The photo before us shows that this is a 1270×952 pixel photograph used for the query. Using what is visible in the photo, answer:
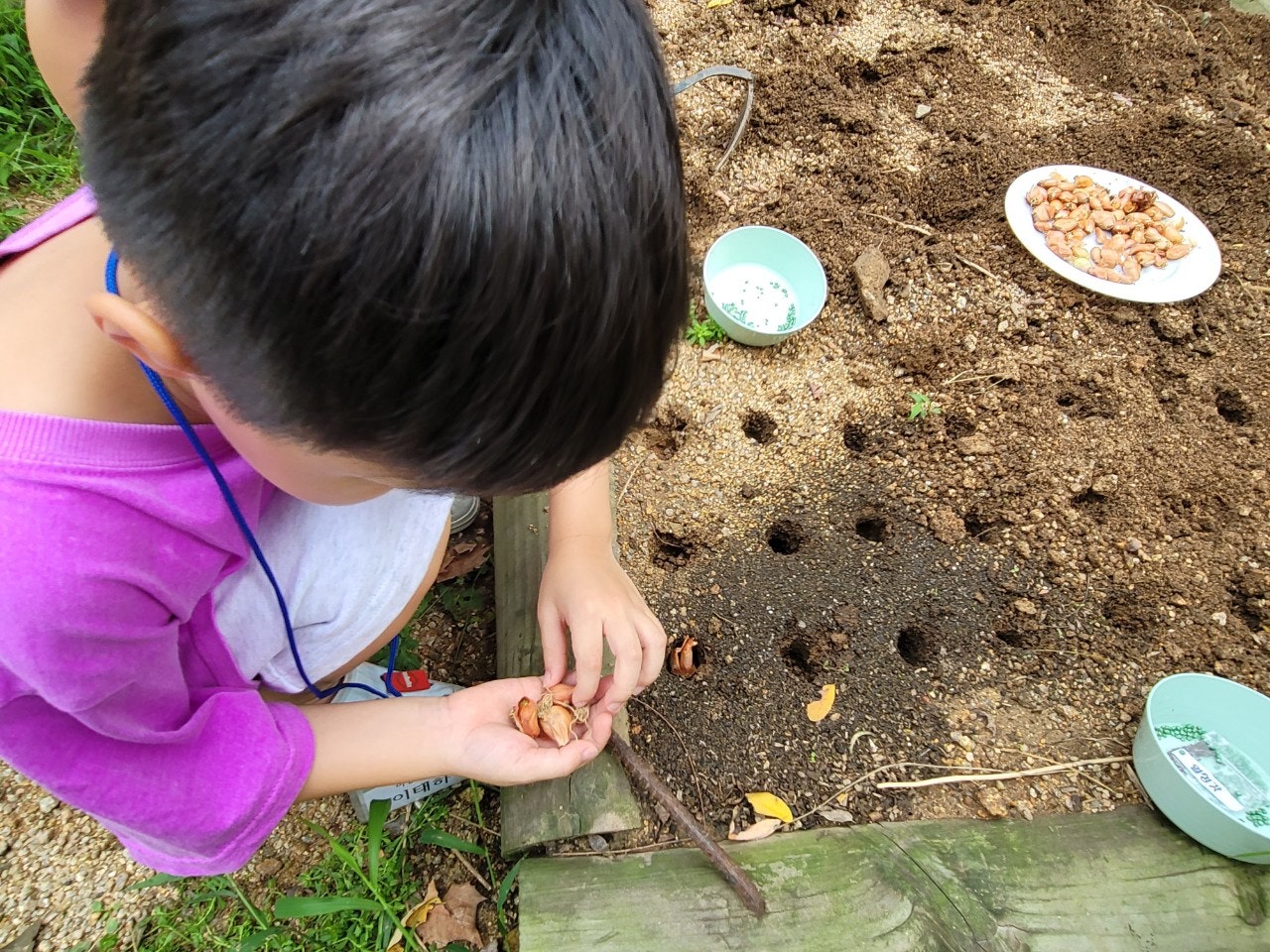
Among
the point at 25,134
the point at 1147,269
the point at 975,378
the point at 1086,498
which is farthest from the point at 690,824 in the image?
→ the point at 25,134

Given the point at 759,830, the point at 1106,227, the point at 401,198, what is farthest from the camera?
the point at 1106,227

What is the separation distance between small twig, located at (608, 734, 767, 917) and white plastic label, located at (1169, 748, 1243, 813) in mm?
1015

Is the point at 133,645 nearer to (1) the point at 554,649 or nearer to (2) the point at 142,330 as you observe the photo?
(2) the point at 142,330

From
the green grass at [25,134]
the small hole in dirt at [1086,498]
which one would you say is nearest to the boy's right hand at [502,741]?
the small hole in dirt at [1086,498]

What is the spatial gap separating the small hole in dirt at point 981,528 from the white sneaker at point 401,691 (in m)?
1.36

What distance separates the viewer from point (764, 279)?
247 cm

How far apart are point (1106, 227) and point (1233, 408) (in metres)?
0.74

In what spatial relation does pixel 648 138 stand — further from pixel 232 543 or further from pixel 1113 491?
pixel 1113 491

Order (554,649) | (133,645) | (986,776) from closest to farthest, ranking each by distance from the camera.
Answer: (133,645), (554,649), (986,776)

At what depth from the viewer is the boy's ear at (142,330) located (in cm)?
73

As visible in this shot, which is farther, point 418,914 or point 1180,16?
point 1180,16

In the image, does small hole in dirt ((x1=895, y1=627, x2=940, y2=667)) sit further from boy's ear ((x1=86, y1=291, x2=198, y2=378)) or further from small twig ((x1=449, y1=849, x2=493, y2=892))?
boy's ear ((x1=86, y1=291, x2=198, y2=378))

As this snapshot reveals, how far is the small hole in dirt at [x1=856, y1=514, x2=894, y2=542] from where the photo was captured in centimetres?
197

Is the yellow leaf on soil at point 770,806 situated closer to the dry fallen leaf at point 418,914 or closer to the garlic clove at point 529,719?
the garlic clove at point 529,719
